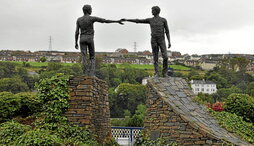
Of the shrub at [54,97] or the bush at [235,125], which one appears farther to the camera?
the bush at [235,125]

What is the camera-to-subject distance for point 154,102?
926cm

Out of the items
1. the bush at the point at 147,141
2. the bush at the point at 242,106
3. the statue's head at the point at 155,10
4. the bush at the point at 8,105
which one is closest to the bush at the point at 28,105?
the bush at the point at 8,105

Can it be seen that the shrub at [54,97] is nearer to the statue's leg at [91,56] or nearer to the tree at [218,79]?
the statue's leg at [91,56]

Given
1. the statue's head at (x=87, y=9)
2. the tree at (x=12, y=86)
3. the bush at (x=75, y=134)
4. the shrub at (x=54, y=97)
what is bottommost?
the tree at (x=12, y=86)

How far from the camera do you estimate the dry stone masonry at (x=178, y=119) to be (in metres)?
8.03

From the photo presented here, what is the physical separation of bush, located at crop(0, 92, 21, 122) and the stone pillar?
11.1ft

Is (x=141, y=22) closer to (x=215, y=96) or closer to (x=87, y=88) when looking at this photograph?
(x=87, y=88)

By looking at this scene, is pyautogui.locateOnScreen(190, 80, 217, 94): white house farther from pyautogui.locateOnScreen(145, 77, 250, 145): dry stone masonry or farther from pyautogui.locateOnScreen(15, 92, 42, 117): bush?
pyautogui.locateOnScreen(145, 77, 250, 145): dry stone masonry

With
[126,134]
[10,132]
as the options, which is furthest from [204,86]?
[10,132]

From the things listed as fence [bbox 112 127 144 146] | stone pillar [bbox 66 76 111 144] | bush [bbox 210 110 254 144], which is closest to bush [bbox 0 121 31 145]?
stone pillar [bbox 66 76 111 144]

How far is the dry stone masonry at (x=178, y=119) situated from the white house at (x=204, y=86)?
68565 mm

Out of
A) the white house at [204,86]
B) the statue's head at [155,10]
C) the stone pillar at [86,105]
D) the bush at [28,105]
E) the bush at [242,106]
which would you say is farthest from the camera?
the white house at [204,86]

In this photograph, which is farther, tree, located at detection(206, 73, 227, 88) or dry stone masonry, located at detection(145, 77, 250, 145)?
tree, located at detection(206, 73, 227, 88)

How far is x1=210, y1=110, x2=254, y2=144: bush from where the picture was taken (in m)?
9.42
